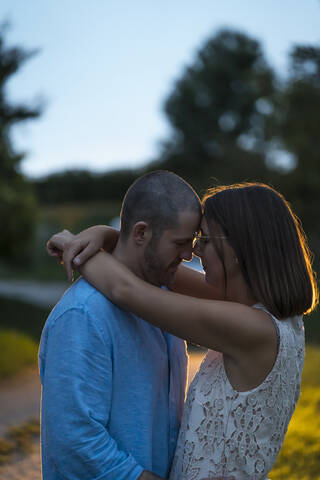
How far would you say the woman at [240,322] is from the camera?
7.10ft

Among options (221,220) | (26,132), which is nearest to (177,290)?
(221,220)

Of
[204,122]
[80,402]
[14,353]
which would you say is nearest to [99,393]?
[80,402]

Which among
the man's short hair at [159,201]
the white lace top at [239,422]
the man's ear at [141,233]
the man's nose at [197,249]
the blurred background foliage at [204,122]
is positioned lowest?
the blurred background foliage at [204,122]

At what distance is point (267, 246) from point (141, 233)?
0.50 m

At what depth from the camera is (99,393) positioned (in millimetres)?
2064

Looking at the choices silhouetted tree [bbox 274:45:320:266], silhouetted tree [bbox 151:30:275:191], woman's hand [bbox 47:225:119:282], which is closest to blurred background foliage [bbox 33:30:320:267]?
silhouetted tree [bbox 151:30:275:191]

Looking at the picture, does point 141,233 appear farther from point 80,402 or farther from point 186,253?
point 80,402

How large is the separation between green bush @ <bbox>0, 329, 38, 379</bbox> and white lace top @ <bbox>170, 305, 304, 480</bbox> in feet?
26.2

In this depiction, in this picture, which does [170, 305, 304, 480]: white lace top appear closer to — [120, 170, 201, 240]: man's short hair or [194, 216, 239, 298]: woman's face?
[194, 216, 239, 298]: woman's face

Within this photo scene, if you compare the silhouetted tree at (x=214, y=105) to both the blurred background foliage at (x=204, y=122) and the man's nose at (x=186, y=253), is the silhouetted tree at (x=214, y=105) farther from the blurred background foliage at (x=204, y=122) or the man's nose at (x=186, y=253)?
the man's nose at (x=186, y=253)

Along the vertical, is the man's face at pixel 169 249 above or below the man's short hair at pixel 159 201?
below

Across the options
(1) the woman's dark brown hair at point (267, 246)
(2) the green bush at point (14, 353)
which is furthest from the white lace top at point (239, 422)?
(2) the green bush at point (14, 353)

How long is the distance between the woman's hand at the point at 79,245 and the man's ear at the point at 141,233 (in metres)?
0.21

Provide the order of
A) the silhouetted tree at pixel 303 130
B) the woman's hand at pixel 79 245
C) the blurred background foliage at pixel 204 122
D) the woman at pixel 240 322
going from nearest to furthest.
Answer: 1. the woman at pixel 240 322
2. the woman's hand at pixel 79 245
3. the silhouetted tree at pixel 303 130
4. the blurred background foliage at pixel 204 122
